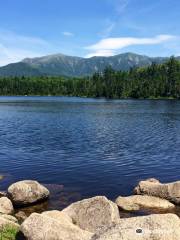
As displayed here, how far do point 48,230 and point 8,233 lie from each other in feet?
8.14

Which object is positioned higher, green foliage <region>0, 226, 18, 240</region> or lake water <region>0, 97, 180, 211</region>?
green foliage <region>0, 226, 18, 240</region>

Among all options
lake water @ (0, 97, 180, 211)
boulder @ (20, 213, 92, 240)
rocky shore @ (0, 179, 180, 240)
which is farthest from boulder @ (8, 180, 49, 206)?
boulder @ (20, 213, 92, 240)

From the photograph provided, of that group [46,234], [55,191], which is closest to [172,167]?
[55,191]

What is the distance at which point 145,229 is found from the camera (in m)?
16.2

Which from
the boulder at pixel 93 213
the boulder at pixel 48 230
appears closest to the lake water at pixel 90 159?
the boulder at pixel 93 213

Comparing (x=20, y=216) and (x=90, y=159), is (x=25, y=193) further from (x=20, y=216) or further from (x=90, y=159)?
(x=90, y=159)

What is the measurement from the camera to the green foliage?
1997cm

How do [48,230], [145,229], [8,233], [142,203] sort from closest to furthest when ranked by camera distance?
A: [145,229], [48,230], [8,233], [142,203]

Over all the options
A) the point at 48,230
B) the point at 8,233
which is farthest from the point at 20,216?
the point at 48,230

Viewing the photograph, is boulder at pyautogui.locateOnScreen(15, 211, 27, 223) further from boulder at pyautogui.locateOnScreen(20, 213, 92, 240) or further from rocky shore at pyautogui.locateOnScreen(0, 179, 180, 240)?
boulder at pyautogui.locateOnScreen(20, 213, 92, 240)

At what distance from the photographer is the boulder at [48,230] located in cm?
1927

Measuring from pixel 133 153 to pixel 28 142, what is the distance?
1855cm

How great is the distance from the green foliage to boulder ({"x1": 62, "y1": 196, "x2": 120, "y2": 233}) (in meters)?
5.02

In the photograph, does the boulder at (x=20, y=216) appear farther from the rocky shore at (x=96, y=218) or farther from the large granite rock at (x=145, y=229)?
the large granite rock at (x=145, y=229)
